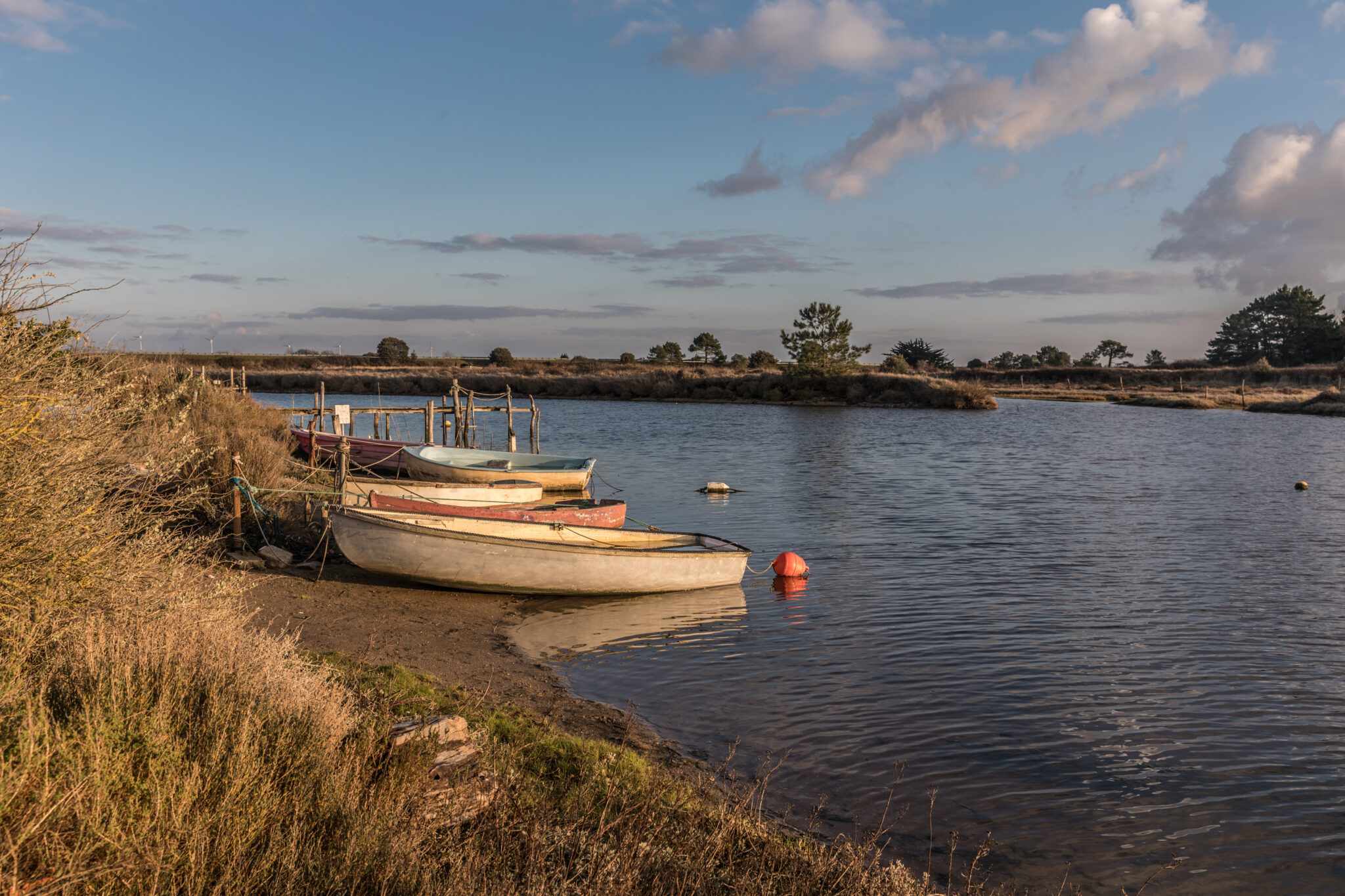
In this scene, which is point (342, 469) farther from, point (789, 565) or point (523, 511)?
point (789, 565)

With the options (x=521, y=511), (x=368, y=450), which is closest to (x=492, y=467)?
(x=368, y=450)

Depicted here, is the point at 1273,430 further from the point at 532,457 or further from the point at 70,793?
the point at 70,793

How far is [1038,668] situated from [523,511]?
8.70 meters

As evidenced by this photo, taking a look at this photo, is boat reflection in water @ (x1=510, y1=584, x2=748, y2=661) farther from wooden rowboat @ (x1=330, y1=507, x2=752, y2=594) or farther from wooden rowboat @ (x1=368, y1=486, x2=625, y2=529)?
wooden rowboat @ (x1=368, y1=486, x2=625, y2=529)

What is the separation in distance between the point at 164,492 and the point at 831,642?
1045 centimetres

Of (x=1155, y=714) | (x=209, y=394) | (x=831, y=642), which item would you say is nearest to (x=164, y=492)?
(x=209, y=394)

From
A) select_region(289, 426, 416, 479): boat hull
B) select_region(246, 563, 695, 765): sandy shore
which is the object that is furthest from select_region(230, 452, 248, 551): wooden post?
select_region(289, 426, 416, 479): boat hull

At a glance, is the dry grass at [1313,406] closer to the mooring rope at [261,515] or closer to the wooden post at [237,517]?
the mooring rope at [261,515]

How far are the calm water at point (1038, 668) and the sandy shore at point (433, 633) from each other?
516 mm

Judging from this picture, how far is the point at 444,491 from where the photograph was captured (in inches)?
675

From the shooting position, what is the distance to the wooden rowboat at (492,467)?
2073 cm

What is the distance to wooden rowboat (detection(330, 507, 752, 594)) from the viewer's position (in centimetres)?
1233

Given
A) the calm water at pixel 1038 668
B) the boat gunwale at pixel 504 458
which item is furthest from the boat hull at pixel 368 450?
the calm water at pixel 1038 668

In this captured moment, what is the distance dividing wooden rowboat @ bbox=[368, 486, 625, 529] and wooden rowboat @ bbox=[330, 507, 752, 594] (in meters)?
0.79
